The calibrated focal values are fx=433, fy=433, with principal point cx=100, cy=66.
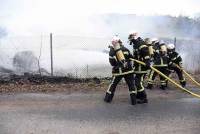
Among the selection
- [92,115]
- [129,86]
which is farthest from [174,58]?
[92,115]

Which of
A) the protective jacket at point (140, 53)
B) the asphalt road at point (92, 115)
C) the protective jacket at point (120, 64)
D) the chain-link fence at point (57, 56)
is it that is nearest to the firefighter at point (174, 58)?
the asphalt road at point (92, 115)

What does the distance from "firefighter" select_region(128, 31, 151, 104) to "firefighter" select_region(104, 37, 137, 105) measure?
0.35 meters

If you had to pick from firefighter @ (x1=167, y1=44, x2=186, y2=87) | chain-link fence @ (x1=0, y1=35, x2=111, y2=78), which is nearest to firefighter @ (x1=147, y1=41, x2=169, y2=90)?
firefighter @ (x1=167, y1=44, x2=186, y2=87)

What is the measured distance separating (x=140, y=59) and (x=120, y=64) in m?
1.06

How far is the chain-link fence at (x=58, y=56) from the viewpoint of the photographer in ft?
52.5

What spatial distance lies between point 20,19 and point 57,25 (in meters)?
1.73

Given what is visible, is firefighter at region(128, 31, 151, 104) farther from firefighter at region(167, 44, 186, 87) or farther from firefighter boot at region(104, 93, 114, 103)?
firefighter at region(167, 44, 186, 87)

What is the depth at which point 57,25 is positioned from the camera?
803 inches

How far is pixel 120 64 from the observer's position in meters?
10.7

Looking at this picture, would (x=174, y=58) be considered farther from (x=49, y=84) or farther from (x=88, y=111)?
(x=88, y=111)

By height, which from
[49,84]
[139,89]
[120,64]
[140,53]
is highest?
[140,53]

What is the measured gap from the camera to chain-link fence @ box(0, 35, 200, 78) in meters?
16.0

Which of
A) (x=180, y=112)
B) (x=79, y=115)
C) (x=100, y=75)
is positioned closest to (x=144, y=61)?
(x=180, y=112)

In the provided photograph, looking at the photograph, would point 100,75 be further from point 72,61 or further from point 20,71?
point 20,71
